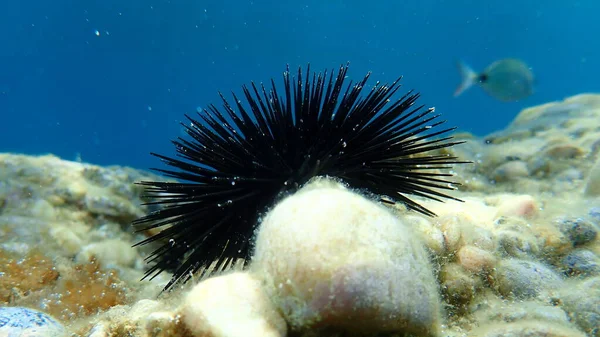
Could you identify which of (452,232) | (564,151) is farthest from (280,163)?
(564,151)

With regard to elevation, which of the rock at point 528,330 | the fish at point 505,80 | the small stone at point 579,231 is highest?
the fish at point 505,80

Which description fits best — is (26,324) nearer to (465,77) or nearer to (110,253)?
(110,253)

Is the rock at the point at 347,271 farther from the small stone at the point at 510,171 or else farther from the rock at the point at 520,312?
the small stone at the point at 510,171

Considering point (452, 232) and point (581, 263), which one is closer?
point (452, 232)

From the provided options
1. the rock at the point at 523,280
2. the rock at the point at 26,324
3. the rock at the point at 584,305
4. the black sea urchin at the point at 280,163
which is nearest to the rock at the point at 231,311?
the black sea urchin at the point at 280,163

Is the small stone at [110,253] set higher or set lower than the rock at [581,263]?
higher

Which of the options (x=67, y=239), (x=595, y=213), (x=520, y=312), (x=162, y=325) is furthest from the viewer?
(x=67, y=239)

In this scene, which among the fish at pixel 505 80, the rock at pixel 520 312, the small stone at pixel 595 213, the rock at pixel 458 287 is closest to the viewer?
the rock at pixel 520 312

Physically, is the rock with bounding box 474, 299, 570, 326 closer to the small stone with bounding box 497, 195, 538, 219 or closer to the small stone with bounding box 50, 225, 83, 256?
the small stone with bounding box 497, 195, 538, 219

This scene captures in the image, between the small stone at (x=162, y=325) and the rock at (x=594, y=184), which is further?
the rock at (x=594, y=184)
